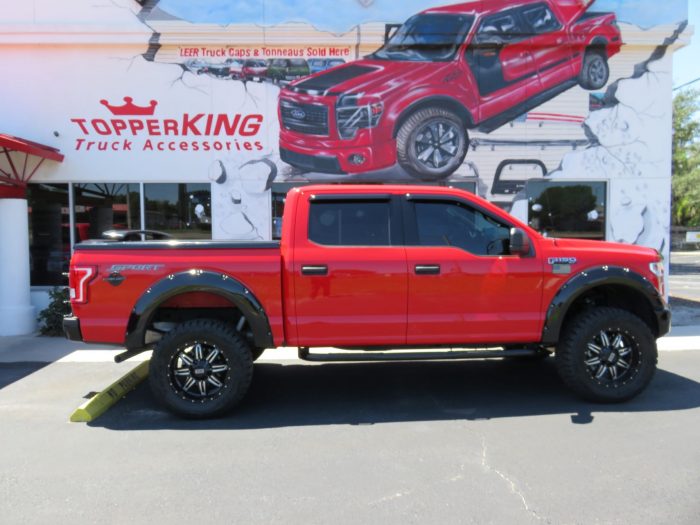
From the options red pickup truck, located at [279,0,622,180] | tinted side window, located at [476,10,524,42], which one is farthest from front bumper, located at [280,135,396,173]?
tinted side window, located at [476,10,524,42]

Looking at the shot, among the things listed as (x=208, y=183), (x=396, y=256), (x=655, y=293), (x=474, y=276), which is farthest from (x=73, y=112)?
(x=655, y=293)

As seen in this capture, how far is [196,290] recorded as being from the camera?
14.7ft

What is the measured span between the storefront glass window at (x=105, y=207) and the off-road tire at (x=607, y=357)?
25.6 feet

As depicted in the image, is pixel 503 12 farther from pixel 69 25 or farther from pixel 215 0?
pixel 69 25

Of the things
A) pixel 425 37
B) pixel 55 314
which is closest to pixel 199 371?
pixel 55 314

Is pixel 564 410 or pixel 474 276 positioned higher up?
pixel 474 276

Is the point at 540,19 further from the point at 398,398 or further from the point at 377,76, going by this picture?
the point at 398,398

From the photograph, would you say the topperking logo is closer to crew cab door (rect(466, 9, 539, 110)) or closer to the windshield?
the windshield

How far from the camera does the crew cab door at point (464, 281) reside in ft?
15.2

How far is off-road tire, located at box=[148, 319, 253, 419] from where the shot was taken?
4465 mm

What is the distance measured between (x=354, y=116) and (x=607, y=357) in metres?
6.40

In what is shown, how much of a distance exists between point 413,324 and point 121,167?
7.08 m

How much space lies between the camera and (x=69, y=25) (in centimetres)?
897

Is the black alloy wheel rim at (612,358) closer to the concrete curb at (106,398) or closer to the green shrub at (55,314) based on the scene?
the concrete curb at (106,398)
